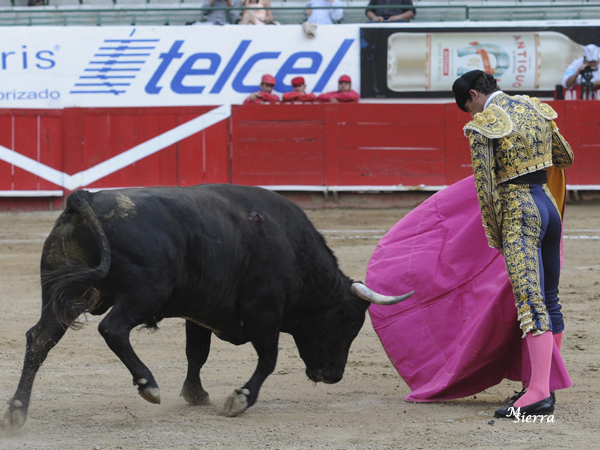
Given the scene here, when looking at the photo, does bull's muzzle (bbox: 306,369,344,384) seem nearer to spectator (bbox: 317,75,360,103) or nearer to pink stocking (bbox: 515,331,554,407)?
pink stocking (bbox: 515,331,554,407)

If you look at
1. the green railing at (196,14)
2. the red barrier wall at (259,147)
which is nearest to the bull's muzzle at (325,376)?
the red barrier wall at (259,147)

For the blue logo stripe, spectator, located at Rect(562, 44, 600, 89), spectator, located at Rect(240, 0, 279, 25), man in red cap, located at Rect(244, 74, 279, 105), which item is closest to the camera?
spectator, located at Rect(562, 44, 600, 89)

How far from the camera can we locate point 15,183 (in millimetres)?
10195

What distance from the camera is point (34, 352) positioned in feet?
9.79

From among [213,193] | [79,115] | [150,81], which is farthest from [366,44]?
[213,193]

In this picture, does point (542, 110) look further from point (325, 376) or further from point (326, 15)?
point (326, 15)

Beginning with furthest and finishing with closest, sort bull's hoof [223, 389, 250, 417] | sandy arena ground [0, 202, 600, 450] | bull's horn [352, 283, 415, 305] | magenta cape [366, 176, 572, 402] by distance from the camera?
bull's horn [352, 283, 415, 305] → magenta cape [366, 176, 572, 402] → bull's hoof [223, 389, 250, 417] → sandy arena ground [0, 202, 600, 450]

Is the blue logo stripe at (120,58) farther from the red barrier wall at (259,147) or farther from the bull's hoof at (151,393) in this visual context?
the bull's hoof at (151,393)

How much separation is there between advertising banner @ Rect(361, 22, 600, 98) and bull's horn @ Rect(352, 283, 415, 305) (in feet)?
24.0

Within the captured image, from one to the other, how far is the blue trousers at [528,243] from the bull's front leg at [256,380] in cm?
98

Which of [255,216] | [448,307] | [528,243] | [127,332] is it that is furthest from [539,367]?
[127,332]

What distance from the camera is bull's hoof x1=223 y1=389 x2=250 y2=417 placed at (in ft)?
10.5

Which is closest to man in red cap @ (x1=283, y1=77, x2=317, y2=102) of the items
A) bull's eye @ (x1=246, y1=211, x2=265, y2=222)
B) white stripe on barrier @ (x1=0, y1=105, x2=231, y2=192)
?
white stripe on barrier @ (x1=0, y1=105, x2=231, y2=192)

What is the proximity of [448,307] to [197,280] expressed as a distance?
111cm
